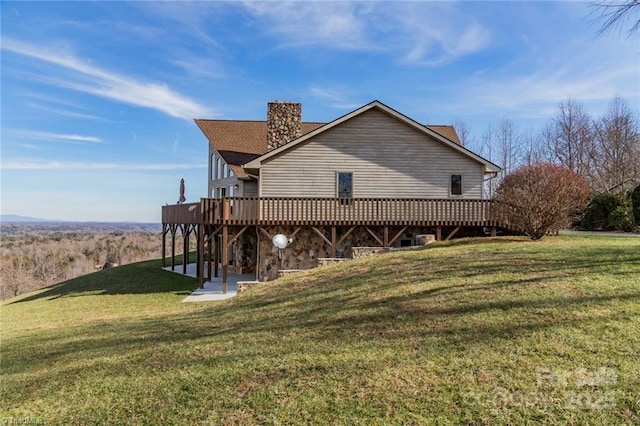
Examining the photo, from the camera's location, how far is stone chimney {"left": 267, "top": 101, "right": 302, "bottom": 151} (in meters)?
19.5

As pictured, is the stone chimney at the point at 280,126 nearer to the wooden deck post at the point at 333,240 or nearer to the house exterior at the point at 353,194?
the house exterior at the point at 353,194

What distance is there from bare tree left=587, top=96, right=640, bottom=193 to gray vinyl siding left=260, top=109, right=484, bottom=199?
17799mm

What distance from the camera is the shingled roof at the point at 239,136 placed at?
20.7 meters

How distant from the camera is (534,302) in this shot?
5.60 m

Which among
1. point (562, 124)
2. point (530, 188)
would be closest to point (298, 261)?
point (530, 188)

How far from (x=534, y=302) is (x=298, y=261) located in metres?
11.2

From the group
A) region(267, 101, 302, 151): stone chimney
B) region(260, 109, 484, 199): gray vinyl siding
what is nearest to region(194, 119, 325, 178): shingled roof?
region(267, 101, 302, 151): stone chimney

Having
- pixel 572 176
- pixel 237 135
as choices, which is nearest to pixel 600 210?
pixel 572 176

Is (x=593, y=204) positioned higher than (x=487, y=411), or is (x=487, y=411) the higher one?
(x=593, y=204)

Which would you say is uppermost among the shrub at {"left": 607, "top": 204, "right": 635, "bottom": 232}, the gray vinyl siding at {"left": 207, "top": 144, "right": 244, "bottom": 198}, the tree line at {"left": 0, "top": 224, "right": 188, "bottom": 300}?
the gray vinyl siding at {"left": 207, "top": 144, "right": 244, "bottom": 198}

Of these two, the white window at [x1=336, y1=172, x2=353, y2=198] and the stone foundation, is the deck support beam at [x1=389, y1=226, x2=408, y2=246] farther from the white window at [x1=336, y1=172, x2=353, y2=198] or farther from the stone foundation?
the white window at [x1=336, y1=172, x2=353, y2=198]

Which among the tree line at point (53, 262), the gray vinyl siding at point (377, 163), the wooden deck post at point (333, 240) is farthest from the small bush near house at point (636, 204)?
the tree line at point (53, 262)

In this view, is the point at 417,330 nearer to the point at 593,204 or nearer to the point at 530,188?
the point at 530,188

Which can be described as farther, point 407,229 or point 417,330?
point 407,229
